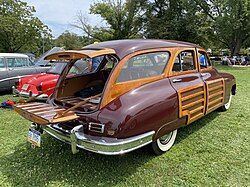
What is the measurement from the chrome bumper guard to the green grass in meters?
0.44

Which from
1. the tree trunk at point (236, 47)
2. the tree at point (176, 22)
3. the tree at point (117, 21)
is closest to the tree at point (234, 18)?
the tree trunk at point (236, 47)

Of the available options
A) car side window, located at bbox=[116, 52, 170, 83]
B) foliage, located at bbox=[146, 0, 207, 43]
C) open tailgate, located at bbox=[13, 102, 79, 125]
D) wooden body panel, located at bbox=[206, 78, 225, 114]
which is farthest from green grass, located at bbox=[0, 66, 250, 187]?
foliage, located at bbox=[146, 0, 207, 43]

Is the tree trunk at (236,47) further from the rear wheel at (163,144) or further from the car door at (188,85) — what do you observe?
the rear wheel at (163,144)

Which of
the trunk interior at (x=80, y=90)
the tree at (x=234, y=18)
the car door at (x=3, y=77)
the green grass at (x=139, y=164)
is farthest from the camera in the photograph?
the tree at (x=234, y=18)

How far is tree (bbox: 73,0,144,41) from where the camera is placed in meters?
32.8

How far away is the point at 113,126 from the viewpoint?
8.10 ft

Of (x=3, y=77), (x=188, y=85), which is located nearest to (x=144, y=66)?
(x=188, y=85)

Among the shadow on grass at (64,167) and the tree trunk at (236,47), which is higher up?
the tree trunk at (236,47)

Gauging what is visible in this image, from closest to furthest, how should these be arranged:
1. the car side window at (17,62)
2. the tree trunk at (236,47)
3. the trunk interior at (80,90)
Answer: the trunk interior at (80,90) < the car side window at (17,62) < the tree trunk at (236,47)

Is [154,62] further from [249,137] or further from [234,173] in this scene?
[249,137]

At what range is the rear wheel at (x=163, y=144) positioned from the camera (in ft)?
10.3

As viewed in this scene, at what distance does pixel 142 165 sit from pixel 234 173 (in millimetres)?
1170

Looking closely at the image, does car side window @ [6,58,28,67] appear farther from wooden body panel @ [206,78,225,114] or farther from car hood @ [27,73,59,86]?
wooden body panel @ [206,78,225,114]

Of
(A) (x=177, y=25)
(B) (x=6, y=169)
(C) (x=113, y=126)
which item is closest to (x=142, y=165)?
(C) (x=113, y=126)
